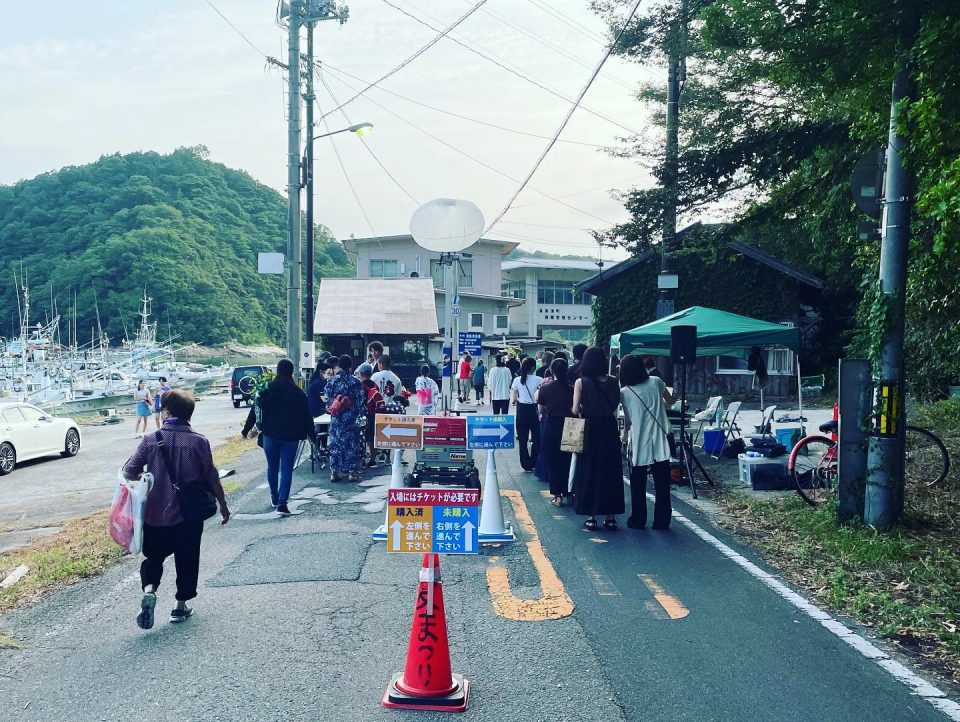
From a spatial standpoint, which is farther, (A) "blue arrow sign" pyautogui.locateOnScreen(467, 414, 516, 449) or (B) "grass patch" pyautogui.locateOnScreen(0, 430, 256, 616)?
(A) "blue arrow sign" pyautogui.locateOnScreen(467, 414, 516, 449)

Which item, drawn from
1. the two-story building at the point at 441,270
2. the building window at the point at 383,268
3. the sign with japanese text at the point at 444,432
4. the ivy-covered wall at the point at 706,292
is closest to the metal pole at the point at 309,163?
the sign with japanese text at the point at 444,432

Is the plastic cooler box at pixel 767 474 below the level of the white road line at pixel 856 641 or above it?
above

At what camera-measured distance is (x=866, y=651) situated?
16.3 ft

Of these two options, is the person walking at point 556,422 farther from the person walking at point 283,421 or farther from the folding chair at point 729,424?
the folding chair at point 729,424

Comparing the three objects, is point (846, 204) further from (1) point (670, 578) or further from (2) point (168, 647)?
(2) point (168, 647)

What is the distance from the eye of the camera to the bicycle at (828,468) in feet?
32.3

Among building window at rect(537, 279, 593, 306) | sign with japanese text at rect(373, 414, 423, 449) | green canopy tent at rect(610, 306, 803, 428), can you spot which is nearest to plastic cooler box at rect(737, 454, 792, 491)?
green canopy tent at rect(610, 306, 803, 428)

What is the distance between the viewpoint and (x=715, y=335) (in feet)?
42.1

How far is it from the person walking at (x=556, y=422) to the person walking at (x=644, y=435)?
5.26ft

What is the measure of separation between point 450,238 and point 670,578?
359 inches

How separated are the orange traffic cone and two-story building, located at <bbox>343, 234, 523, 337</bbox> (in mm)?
45683

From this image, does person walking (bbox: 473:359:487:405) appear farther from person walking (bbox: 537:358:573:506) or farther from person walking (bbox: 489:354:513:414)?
person walking (bbox: 537:358:573:506)

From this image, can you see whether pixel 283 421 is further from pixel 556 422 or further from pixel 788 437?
pixel 788 437

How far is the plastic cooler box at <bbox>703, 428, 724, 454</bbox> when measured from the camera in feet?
46.5
